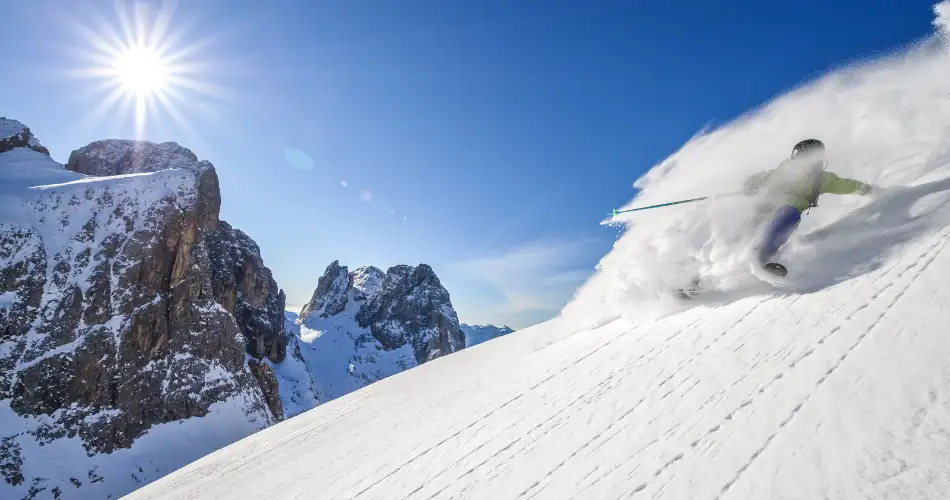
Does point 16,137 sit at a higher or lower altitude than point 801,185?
higher

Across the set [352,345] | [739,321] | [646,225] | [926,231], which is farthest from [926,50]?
[352,345]

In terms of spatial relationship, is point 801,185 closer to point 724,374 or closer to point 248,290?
point 724,374

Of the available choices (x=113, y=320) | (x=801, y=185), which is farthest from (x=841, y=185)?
(x=113, y=320)

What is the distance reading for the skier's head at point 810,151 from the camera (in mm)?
3947

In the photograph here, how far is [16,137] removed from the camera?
6356cm

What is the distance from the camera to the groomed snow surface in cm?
152

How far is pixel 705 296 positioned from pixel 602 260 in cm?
177

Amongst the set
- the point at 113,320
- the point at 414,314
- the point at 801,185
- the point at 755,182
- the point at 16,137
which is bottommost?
the point at 801,185

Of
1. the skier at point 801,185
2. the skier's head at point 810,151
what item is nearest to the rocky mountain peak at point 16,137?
the skier at point 801,185

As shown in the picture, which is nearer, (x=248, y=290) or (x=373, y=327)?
(x=248, y=290)

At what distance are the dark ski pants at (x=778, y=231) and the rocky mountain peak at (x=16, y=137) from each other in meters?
96.2

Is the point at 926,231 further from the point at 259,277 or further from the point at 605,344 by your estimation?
the point at 259,277

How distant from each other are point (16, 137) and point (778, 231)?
3941 inches

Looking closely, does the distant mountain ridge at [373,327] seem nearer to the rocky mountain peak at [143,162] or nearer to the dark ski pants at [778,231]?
the rocky mountain peak at [143,162]
